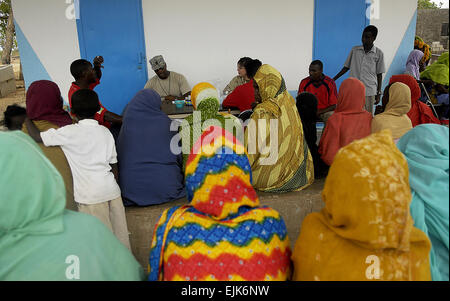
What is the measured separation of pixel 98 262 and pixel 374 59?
5.27 m

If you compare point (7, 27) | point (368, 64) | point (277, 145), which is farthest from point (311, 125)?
point (7, 27)

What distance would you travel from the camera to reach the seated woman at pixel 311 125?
10.6 feet

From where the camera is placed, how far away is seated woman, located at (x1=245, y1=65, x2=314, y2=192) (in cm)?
287

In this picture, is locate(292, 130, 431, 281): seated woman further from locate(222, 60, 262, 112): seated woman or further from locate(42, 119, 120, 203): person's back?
locate(222, 60, 262, 112): seated woman

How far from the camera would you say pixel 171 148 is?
2793 mm

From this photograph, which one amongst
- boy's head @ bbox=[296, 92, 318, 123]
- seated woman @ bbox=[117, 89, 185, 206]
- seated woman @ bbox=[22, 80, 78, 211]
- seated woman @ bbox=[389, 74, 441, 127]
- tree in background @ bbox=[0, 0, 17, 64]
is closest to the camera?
seated woman @ bbox=[22, 80, 78, 211]

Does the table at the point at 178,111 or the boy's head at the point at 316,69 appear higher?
the boy's head at the point at 316,69

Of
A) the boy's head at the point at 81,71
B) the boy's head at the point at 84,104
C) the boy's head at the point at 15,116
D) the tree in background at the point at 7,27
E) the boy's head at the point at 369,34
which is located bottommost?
the boy's head at the point at 15,116

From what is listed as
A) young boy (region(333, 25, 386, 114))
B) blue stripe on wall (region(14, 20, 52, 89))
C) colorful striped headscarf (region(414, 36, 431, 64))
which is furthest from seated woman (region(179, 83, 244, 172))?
colorful striped headscarf (region(414, 36, 431, 64))

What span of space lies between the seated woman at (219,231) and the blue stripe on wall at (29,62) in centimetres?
523

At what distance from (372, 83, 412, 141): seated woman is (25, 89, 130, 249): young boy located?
2211 millimetres

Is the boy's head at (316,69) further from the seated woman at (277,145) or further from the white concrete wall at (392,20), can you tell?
the white concrete wall at (392,20)

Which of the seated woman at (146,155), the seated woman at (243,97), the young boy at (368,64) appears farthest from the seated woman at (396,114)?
the young boy at (368,64)
